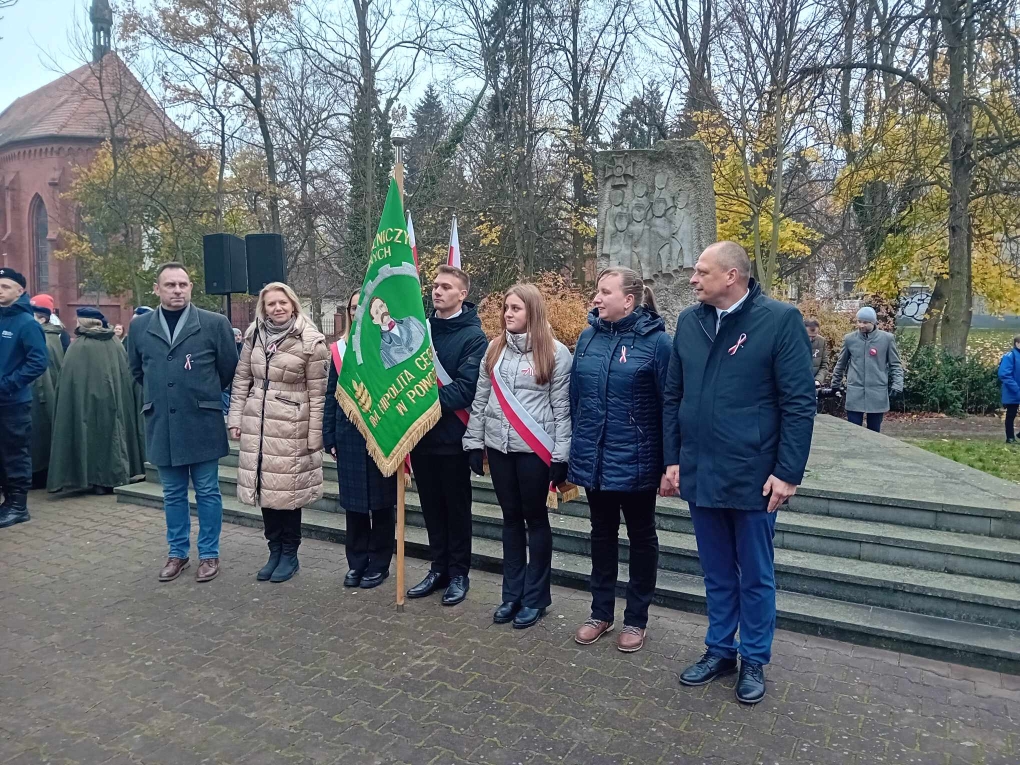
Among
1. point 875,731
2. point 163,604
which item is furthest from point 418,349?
point 875,731

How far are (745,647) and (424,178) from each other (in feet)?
60.2

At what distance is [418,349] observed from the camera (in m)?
4.49

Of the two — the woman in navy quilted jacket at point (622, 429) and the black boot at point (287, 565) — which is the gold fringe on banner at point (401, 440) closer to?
the woman in navy quilted jacket at point (622, 429)

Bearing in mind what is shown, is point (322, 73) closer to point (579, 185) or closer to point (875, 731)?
point (579, 185)

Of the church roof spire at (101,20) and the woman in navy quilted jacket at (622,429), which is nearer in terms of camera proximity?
the woman in navy quilted jacket at (622,429)

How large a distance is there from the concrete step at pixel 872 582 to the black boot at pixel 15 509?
16.1ft

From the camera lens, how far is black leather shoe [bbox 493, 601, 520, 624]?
431 cm

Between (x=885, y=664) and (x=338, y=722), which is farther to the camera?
(x=885, y=664)

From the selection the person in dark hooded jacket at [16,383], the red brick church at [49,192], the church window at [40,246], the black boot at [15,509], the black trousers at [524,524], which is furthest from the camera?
the church window at [40,246]

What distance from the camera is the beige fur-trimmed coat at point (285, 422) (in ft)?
16.0

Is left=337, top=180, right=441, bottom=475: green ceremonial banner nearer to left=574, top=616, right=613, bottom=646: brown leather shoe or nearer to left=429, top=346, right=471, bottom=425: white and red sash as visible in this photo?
left=429, top=346, right=471, bottom=425: white and red sash

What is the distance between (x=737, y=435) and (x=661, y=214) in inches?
234

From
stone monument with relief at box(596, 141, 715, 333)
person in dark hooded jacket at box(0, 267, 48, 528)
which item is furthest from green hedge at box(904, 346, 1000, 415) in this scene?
person in dark hooded jacket at box(0, 267, 48, 528)

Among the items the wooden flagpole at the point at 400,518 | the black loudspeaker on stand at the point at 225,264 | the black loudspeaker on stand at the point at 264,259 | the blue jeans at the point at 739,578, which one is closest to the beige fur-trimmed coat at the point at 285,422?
the wooden flagpole at the point at 400,518
